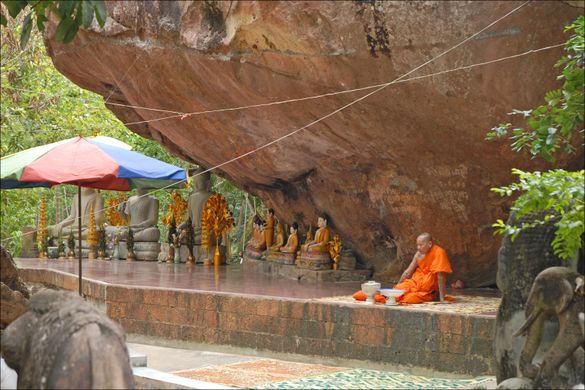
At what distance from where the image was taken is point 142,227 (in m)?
21.2

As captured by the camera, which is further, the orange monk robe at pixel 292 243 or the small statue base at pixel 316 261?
the orange monk robe at pixel 292 243

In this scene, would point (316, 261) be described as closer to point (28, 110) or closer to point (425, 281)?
point (425, 281)

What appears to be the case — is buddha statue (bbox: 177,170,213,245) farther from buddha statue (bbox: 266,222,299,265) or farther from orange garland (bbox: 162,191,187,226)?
buddha statue (bbox: 266,222,299,265)

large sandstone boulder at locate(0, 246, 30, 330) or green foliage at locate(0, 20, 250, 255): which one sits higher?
green foliage at locate(0, 20, 250, 255)

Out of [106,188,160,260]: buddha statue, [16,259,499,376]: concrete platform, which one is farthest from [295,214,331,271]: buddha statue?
[106,188,160,260]: buddha statue

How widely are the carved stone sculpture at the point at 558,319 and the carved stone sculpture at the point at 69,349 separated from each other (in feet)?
10.9

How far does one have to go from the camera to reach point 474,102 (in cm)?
1165

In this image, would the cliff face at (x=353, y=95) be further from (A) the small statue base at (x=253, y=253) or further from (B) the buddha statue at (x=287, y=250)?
(A) the small statue base at (x=253, y=253)

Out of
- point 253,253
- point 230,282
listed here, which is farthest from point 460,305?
point 253,253

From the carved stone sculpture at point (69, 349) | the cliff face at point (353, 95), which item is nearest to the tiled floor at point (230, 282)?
the cliff face at point (353, 95)

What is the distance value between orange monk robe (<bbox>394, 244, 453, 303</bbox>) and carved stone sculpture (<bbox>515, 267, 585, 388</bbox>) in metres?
4.87

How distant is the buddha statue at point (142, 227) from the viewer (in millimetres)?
21000

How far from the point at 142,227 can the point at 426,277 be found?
10.5 meters

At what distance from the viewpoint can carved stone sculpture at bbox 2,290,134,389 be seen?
4.42 m
